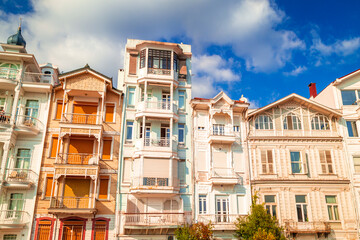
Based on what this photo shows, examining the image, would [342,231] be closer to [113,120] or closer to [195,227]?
[195,227]

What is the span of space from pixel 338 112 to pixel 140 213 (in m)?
19.5

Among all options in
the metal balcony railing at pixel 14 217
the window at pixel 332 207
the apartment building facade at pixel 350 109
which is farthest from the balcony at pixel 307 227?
the metal balcony railing at pixel 14 217

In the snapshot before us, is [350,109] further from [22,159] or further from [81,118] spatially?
[22,159]

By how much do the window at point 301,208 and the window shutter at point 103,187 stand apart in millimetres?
15574

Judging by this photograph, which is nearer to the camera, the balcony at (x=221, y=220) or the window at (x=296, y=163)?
the balcony at (x=221, y=220)

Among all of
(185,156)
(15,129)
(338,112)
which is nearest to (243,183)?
(185,156)

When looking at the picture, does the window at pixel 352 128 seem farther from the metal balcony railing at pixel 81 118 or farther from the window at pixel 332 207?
the metal balcony railing at pixel 81 118

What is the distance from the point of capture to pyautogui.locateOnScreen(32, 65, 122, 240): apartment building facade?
2370 cm

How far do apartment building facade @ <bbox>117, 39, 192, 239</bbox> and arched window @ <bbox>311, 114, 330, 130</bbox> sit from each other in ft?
37.5

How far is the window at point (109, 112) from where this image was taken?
27.4 metres

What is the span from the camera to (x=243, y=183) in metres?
27.0

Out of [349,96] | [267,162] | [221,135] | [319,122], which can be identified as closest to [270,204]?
[267,162]

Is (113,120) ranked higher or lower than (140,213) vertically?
higher

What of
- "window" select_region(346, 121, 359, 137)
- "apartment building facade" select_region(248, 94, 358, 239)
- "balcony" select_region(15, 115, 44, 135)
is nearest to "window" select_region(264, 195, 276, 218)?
"apartment building facade" select_region(248, 94, 358, 239)
